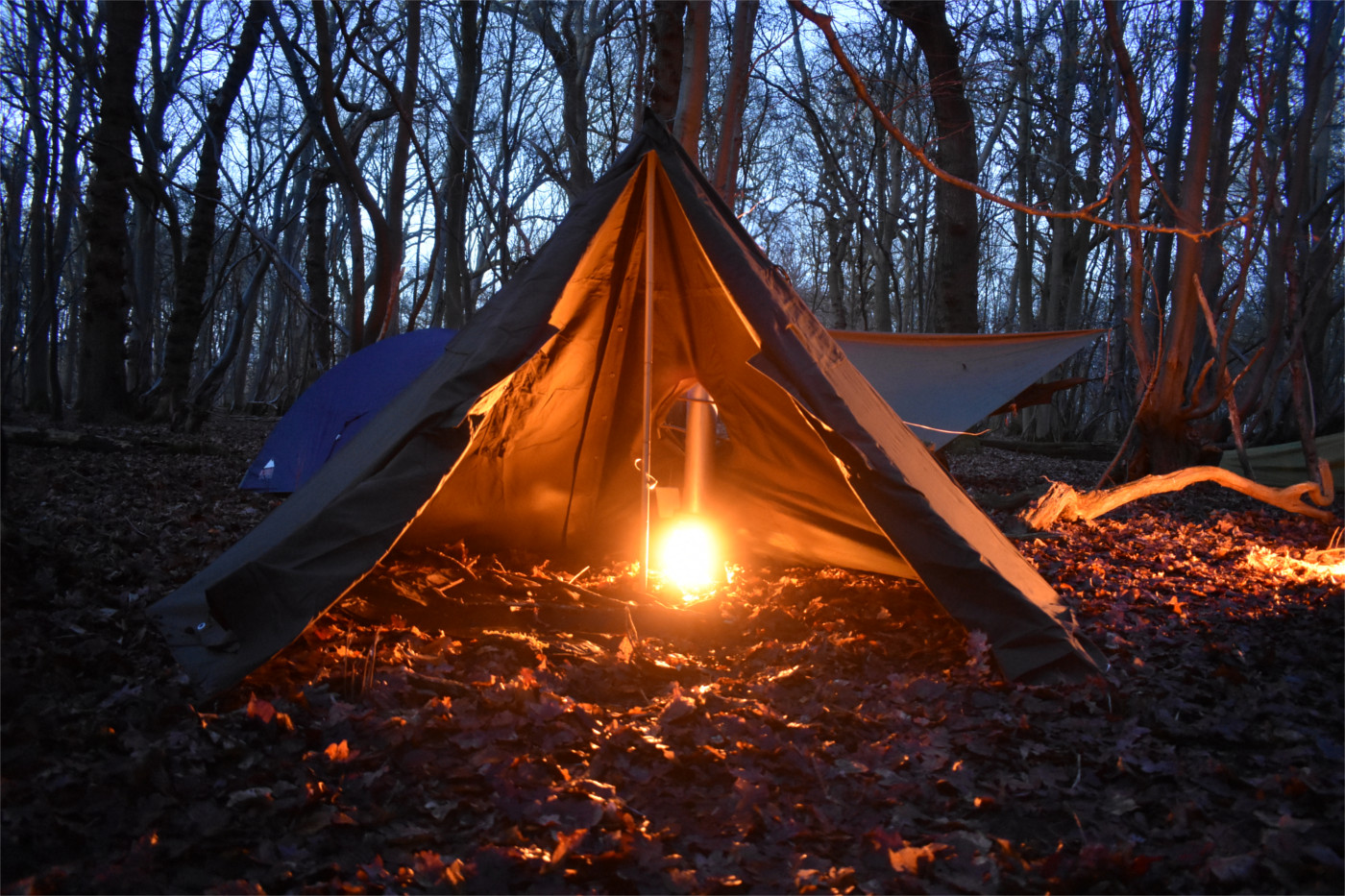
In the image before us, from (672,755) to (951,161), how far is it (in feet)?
28.7

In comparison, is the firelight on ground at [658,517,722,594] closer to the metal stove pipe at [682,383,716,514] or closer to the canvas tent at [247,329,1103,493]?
the metal stove pipe at [682,383,716,514]

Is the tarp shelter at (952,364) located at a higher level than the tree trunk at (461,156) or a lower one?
lower

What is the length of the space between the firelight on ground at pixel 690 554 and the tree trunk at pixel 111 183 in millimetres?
8317

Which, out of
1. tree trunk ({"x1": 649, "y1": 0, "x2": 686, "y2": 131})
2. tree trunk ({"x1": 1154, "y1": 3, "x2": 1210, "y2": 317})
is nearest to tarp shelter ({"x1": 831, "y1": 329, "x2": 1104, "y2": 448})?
tree trunk ({"x1": 1154, "y1": 3, "x2": 1210, "y2": 317})

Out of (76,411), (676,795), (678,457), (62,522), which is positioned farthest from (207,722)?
(76,411)

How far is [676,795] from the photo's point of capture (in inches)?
89.3

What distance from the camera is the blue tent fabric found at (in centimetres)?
649

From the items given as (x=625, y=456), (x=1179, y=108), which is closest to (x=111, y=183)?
(x=625, y=456)

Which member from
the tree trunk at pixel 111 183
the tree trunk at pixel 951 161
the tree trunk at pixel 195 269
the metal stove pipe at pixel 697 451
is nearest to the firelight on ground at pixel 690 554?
the metal stove pipe at pixel 697 451

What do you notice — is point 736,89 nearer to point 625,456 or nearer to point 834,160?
point 625,456

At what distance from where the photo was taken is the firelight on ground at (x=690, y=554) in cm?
429

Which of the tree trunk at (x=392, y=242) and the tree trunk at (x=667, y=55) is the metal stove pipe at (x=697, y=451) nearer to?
the tree trunk at (x=667, y=55)

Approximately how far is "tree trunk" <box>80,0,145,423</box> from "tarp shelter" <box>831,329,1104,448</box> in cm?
829

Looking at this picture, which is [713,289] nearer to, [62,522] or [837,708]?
[837,708]
